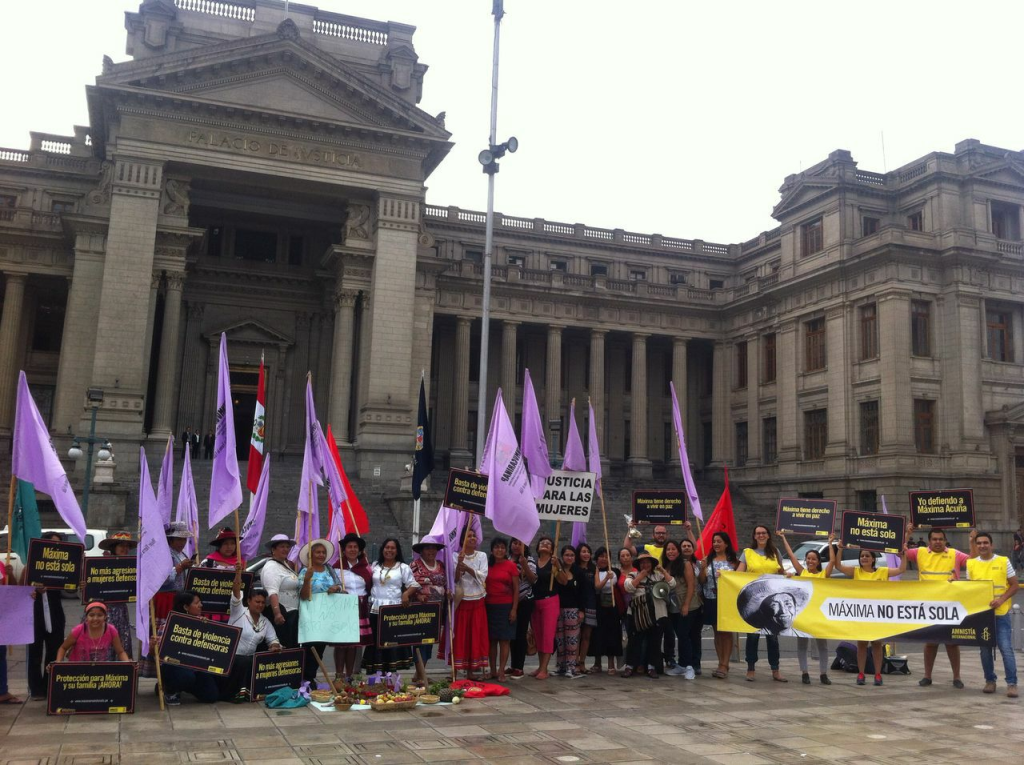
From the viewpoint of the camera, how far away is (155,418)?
1476 inches

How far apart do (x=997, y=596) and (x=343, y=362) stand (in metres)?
30.5

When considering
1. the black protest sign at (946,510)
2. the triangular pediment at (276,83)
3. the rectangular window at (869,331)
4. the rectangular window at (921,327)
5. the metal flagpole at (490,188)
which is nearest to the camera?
the black protest sign at (946,510)

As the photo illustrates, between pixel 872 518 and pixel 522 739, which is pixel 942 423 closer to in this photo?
pixel 872 518

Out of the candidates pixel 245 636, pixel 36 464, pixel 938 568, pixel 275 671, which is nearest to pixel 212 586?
pixel 245 636

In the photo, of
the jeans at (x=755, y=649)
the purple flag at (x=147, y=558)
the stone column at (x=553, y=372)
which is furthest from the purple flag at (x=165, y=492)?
the stone column at (x=553, y=372)

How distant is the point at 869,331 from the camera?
134 feet

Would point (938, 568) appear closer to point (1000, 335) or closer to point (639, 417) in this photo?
point (1000, 335)

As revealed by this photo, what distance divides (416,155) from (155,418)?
1557cm

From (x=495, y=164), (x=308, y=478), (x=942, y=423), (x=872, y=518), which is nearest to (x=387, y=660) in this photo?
(x=308, y=478)

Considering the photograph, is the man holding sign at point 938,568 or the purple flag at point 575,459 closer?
the man holding sign at point 938,568

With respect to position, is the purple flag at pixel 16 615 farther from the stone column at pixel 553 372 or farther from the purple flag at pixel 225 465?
the stone column at pixel 553 372

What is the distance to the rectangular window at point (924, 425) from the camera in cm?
3916

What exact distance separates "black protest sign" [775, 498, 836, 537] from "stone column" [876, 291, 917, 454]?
1000 inches

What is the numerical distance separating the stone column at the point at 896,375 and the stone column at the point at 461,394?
19356 mm
